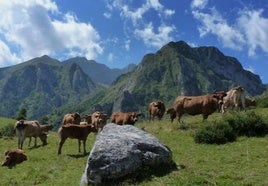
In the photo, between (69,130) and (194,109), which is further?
(194,109)

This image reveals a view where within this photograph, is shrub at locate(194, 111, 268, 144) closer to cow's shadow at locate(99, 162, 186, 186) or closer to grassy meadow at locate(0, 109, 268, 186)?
grassy meadow at locate(0, 109, 268, 186)

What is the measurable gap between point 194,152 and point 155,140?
4095 mm

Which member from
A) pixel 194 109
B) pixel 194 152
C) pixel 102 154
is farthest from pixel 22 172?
pixel 194 109

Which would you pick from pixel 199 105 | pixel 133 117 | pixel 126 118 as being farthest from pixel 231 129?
pixel 126 118

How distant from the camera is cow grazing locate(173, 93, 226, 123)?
3372cm

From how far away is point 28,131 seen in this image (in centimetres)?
3781

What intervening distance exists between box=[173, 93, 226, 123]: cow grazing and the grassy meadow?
3.00m

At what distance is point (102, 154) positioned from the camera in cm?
1806

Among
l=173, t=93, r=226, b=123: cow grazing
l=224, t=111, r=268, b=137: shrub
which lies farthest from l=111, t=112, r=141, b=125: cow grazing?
l=224, t=111, r=268, b=137: shrub

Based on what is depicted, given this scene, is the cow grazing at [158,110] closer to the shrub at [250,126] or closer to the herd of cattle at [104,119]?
the herd of cattle at [104,119]

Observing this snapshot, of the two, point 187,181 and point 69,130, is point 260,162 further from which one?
point 69,130

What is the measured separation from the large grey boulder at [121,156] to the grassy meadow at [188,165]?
77 centimetres

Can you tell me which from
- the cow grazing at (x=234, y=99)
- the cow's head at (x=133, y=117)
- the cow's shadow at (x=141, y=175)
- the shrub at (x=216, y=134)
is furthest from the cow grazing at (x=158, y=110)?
the cow's shadow at (x=141, y=175)

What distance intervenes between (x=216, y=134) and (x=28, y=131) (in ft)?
61.5
